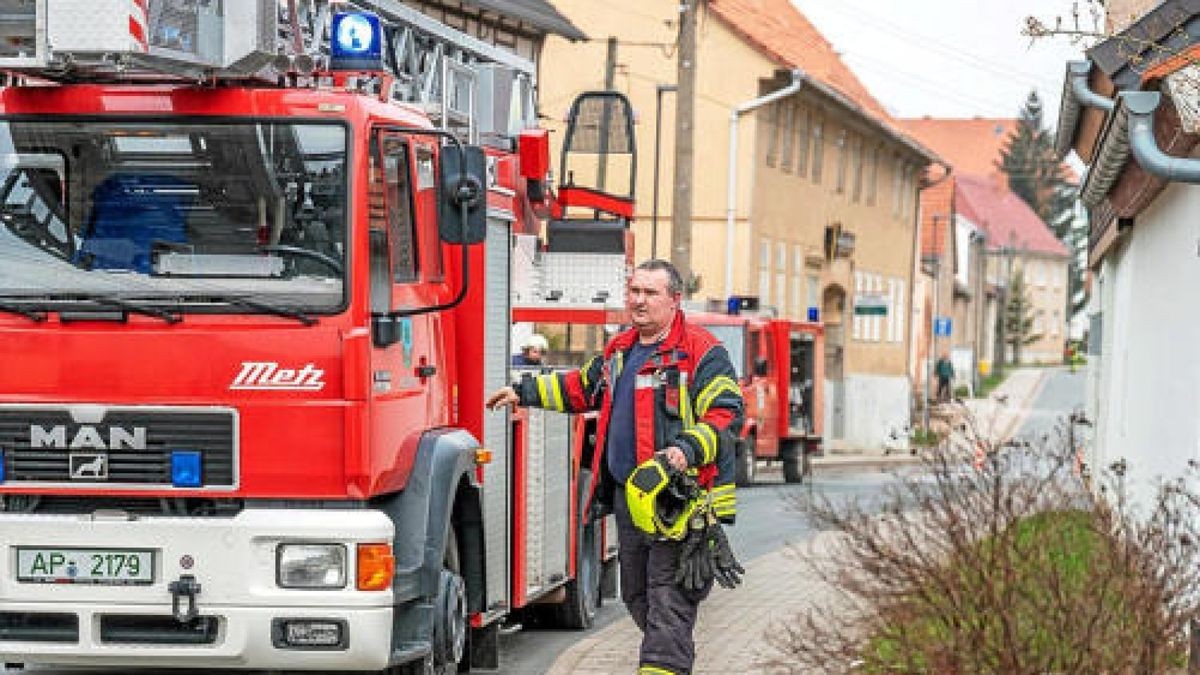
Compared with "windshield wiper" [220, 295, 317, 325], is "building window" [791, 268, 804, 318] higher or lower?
lower

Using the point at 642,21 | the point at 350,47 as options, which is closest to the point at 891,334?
the point at 642,21

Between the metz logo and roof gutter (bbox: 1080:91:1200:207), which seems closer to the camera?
the metz logo

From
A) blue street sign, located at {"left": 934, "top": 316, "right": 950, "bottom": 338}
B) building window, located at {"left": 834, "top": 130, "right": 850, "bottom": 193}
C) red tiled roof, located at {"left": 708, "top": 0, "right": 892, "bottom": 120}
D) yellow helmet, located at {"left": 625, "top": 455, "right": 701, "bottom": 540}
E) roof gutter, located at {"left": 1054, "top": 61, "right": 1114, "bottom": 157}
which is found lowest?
blue street sign, located at {"left": 934, "top": 316, "right": 950, "bottom": 338}

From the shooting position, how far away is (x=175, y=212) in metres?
8.60

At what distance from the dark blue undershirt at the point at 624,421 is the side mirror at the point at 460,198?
78cm

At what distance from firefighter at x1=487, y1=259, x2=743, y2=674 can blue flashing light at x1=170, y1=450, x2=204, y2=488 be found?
1.59 m

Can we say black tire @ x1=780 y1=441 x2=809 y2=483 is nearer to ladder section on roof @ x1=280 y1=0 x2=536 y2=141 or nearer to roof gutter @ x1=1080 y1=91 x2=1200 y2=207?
roof gutter @ x1=1080 y1=91 x2=1200 y2=207

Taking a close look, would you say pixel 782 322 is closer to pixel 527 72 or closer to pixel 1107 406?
pixel 1107 406

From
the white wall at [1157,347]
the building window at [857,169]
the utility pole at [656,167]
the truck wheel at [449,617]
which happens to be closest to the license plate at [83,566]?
the truck wheel at [449,617]

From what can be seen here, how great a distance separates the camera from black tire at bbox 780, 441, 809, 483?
34281mm

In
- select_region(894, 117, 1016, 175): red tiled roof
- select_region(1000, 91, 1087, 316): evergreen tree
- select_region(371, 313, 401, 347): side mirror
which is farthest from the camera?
select_region(894, 117, 1016, 175): red tiled roof

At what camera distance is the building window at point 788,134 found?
4638cm

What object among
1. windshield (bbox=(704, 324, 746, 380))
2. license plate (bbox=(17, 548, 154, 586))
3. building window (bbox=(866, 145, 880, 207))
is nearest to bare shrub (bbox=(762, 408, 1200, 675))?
license plate (bbox=(17, 548, 154, 586))

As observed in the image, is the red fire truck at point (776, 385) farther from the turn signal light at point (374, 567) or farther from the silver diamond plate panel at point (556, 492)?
the turn signal light at point (374, 567)
